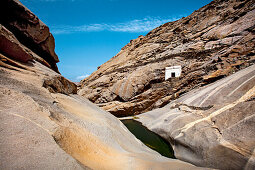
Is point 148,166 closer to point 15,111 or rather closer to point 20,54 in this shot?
point 15,111

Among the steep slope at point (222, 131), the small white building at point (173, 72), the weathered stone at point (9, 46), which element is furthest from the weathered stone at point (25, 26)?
the small white building at point (173, 72)

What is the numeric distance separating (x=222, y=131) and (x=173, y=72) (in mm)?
13806

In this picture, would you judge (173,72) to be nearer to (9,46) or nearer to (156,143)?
(156,143)

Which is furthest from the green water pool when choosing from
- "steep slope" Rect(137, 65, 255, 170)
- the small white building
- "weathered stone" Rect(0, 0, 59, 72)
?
"weathered stone" Rect(0, 0, 59, 72)

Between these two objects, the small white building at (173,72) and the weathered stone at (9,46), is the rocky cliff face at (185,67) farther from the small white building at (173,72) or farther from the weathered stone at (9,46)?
the weathered stone at (9,46)

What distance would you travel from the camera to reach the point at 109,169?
280 centimetres

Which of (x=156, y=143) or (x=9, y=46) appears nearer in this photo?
(x=9, y=46)

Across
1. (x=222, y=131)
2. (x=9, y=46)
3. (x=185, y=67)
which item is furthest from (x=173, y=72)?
(x=9, y=46)

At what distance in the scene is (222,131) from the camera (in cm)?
466

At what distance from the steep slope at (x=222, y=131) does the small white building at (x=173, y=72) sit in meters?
10.2

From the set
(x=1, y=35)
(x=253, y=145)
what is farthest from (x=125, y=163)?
(x=1, y=35)

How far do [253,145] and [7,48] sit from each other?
352 inches

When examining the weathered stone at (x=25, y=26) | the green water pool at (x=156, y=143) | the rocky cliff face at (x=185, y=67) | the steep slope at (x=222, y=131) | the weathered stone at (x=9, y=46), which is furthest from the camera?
the rocky cliff face at (x=185, y=67)

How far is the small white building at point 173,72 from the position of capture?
57.1ft
